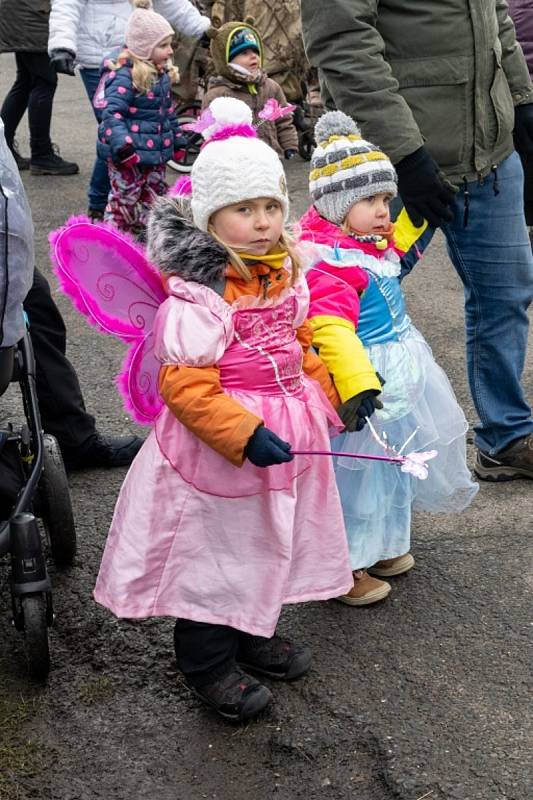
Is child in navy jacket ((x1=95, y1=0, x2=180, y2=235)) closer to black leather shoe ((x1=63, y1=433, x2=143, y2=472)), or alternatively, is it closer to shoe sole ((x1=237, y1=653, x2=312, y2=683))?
black leather shoe ((x1=63, y1=433, x2=143, y2=472))

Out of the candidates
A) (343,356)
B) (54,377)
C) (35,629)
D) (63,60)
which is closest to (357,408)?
(343,356)

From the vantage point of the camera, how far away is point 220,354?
8.81 ft

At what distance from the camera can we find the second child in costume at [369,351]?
3.03 metres

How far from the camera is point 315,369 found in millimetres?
2961

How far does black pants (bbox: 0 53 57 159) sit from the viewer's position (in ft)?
27.6

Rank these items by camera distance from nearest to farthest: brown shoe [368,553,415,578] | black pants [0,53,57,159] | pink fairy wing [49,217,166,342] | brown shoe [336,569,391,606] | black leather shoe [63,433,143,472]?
pink fairy wing [49,217,166,342]
brown shoe [336,569,391,606]
brown shoe [368,553,415,578]
black leather shoe [63,433,143,472]
black pants [0,53,57,159]

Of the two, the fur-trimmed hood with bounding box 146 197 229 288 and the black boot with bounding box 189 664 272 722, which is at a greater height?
the fur-trimmed hood with bounding box 146 197 229 288

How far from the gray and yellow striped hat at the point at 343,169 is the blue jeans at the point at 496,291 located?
0.53 m

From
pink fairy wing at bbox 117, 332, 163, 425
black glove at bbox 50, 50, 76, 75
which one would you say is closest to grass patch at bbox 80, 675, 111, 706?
pink fairy wing at bbox 117, 332, 163, 425

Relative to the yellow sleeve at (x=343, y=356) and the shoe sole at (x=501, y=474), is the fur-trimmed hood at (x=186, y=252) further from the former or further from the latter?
the shoe sole at (x=501, y=474)

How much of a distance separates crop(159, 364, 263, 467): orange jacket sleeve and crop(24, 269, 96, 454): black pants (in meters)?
1.46

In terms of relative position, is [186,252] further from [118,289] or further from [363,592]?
[363,592]

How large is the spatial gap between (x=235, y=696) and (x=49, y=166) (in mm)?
6870

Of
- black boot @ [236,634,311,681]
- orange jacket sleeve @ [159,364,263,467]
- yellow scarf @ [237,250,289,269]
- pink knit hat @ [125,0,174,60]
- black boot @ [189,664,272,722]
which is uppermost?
yellow scarf @ [237,250,289,269]
